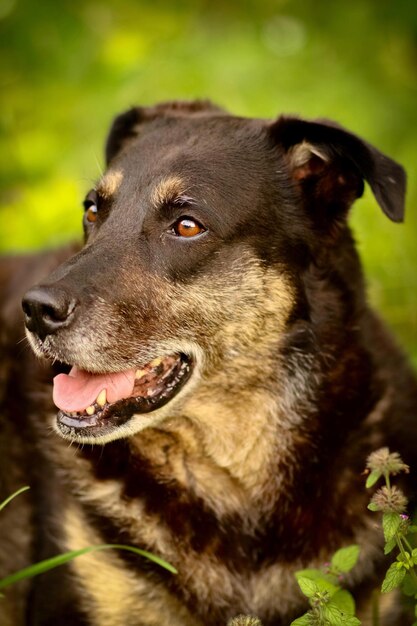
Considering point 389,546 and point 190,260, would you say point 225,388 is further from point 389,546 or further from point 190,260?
point 389,546

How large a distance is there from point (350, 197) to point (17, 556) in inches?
82.8

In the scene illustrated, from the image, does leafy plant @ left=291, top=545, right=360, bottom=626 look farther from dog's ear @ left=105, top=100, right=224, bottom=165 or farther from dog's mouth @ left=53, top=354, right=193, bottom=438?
dog's ear @ left=105, top=100, right=224, bottom=165

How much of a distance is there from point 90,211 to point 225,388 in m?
0.94

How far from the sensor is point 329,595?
2.97 m

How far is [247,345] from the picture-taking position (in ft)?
12.2

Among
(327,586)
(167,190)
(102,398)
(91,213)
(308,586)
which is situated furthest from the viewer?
(91,213)

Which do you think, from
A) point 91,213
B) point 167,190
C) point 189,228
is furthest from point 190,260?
point 91,213

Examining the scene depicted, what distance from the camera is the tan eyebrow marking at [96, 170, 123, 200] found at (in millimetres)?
3848

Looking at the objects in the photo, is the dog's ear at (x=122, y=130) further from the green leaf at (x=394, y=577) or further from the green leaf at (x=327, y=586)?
the green leaf at (x=394, y=577)

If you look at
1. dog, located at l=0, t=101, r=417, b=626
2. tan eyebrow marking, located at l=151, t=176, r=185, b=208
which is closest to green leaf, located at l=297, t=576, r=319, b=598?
dog, located at l=0, t=101, r=417, b=626

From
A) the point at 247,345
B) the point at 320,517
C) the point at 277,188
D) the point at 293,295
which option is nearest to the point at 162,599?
the point at 320,517

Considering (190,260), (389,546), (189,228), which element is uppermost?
(189,228)

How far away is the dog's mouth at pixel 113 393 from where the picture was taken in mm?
3475

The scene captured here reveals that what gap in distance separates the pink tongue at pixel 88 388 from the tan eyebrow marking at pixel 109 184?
2.35ft
